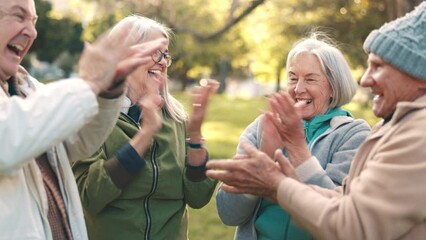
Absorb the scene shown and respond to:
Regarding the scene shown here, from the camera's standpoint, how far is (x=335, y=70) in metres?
3.01

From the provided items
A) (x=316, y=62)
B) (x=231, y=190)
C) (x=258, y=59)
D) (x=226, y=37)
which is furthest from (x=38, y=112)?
(x=258, y=59)

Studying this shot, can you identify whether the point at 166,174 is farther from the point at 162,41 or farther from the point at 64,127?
the point at 64,127

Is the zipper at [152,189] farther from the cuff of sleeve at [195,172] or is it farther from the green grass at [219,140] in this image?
the green grass at [219,140]

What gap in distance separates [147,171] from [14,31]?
0.97 meters

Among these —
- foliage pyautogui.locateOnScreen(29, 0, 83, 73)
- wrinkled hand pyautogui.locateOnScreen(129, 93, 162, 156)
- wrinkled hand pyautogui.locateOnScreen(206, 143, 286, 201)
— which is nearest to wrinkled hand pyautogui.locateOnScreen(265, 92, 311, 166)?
wrinkled hand pyautogui.locateOnScreen(206, 143, 286, 201)

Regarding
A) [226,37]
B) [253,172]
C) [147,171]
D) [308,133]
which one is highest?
[253,172]

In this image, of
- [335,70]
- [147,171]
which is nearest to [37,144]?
[147,171]

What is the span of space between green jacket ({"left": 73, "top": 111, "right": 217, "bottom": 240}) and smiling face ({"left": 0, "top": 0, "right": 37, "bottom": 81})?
0.72 metres

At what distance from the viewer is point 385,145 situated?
213cm

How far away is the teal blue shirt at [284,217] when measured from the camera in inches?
112

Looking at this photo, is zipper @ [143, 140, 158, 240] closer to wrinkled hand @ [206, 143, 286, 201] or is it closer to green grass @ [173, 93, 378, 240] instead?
green grass @ [173, 93, 378, 240]

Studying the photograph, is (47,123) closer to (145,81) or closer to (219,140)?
(145,81)

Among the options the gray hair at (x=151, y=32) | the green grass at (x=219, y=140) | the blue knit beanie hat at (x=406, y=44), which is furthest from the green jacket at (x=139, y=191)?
the blue knit beanie hat at (x=406, y=44)

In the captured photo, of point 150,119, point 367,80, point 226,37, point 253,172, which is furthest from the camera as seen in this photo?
point 226,37
